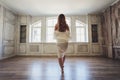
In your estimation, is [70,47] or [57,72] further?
[70,47]

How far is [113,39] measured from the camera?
5.69 meters

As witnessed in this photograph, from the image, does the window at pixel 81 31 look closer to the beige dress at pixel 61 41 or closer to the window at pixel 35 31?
the window at pixel 35 31

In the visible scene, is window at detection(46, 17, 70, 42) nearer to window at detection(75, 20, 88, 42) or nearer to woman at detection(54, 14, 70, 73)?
window at detection(75, 20, 88, 42)

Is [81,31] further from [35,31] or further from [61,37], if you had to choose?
[61,37]

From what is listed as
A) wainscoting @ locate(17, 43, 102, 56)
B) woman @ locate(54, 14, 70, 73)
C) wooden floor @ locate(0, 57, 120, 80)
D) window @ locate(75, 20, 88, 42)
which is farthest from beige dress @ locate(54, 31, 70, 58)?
window @ locate(75, 20, 88, 42)

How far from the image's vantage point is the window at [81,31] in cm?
768

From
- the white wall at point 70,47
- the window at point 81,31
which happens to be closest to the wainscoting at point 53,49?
the white wall at point 70,47

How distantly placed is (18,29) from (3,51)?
2081 millimetres

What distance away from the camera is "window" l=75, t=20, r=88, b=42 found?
7675mm

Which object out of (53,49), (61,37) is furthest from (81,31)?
(61,37)

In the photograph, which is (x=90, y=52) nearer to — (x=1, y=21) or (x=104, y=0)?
(x=104, y=0)

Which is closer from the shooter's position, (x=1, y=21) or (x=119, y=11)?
(x=119, y=11)

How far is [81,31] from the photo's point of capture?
25.3ft

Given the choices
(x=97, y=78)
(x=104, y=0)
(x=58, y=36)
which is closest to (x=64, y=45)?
(x=58, y=36)
